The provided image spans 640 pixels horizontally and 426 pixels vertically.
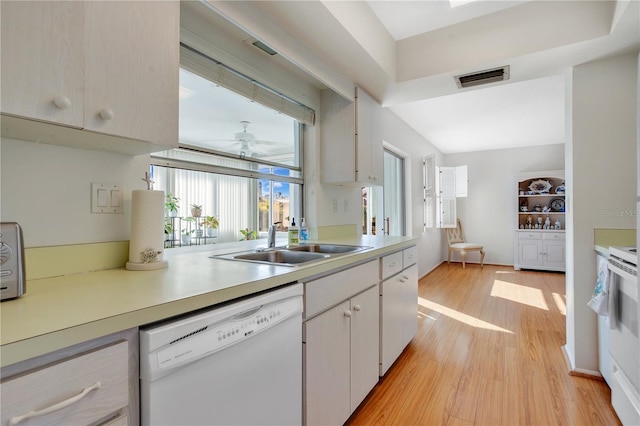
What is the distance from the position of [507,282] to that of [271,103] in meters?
4.82

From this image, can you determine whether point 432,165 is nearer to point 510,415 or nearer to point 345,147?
point 345,147

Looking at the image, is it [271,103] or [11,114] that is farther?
[271,103]

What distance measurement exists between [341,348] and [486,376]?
1.30m

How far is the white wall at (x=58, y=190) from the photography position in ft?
3.26

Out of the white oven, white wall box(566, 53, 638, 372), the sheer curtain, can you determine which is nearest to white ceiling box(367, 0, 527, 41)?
white wall box(566, 53, 638, 372)

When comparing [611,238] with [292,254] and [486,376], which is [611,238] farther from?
[292,254]

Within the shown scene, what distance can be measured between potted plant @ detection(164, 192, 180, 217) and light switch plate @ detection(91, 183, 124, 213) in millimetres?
413

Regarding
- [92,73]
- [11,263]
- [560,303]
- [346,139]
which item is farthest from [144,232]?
[560,303]

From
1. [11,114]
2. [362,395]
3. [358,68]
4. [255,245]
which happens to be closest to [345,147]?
[358,68]

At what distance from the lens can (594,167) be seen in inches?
83.4

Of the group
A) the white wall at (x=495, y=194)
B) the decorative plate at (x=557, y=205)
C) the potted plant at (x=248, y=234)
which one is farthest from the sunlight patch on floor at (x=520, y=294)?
the potted plant at (x=248, y=234)

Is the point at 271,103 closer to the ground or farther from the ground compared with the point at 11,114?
farther from the ground

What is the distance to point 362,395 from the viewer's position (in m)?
→ 1.74

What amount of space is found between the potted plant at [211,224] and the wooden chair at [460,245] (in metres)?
5.55
